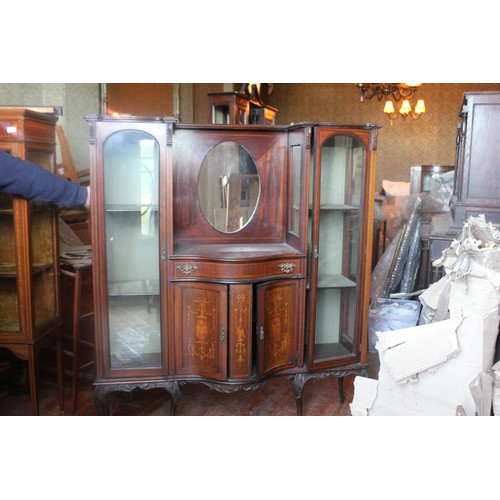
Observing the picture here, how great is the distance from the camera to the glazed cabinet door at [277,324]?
257 cm

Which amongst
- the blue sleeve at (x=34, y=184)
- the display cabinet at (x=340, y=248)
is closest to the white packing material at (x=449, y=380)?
the display cabinet at (x=340, y=248)

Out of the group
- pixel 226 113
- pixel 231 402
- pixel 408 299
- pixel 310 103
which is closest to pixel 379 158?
pixel 310 103

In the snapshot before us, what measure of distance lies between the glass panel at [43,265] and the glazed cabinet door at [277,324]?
1.06m

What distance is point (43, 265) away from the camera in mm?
2668

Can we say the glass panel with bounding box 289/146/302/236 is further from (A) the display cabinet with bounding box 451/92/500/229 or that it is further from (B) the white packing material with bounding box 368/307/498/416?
(A) the display cabinet with bounding box 451/92/500/229

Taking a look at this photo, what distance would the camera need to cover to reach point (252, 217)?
113 inches

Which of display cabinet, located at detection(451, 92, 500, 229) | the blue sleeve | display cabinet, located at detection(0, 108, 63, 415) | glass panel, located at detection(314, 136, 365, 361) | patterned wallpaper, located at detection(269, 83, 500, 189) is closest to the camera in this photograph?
the blue sleeve

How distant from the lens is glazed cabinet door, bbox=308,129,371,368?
262cm

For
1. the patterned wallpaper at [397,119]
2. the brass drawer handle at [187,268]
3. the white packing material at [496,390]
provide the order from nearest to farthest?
the white packing material at [496,390] < the brass drawer handle at [187,268] < the patterned wallpaper at [397,119]

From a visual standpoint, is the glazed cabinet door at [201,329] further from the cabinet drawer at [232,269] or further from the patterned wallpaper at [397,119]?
the patterned wallpaper at [397,119]

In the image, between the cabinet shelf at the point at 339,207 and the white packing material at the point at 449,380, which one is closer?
the white packing material at the point at 449,380

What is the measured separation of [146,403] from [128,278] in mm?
768

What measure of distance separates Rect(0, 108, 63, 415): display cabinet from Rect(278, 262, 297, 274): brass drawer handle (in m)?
1.14

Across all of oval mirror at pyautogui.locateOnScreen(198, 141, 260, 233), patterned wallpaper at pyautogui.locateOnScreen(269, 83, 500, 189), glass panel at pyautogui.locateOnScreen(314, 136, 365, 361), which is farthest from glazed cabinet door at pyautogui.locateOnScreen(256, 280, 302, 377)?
patterned wallpaper at pyautogui.locateOnScreen(269, 83, 500, 189)
